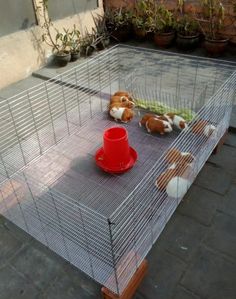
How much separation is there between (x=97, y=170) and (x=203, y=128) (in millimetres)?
687

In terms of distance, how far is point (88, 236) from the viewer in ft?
4.34

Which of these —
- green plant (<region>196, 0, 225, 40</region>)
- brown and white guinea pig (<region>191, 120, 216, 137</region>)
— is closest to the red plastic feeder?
brown and white guinea pig (<region>191, 120, 216, 137</region>)

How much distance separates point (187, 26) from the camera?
3643mm

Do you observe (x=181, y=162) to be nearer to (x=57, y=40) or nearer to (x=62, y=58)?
(x=62, y=58)

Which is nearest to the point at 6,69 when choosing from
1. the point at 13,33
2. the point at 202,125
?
the point at 13,33

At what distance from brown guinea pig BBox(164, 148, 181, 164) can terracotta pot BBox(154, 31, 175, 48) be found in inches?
99.5

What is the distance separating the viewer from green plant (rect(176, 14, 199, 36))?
144 inches

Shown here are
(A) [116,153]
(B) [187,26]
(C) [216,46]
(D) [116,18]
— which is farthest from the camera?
(D) [116,18]

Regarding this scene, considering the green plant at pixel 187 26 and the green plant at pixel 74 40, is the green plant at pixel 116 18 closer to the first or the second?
the green plant at pixel 74 40

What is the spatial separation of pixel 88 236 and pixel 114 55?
2189mm

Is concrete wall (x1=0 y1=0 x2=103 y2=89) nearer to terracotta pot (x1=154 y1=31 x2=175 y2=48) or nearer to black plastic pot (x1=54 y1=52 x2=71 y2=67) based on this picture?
black plastic pot (x1=54 y1=52 x2=71 y2=67)

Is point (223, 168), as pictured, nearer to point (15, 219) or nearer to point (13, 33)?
point (15, 219)

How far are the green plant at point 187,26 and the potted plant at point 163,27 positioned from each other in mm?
83

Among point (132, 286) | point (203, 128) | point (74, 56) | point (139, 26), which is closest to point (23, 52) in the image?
point (74, 56)
